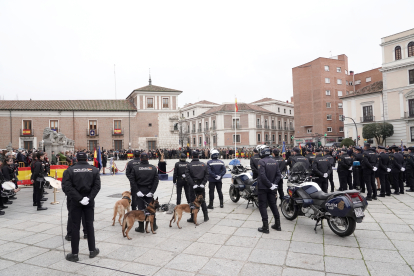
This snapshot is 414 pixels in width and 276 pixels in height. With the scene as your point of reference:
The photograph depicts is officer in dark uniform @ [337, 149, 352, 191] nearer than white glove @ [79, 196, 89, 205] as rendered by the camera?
No

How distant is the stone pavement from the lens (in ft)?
13.2

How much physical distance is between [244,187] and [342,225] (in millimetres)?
3240

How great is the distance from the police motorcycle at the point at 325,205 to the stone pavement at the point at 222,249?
0.25 m

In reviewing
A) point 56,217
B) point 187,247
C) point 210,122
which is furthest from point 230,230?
point 210,122

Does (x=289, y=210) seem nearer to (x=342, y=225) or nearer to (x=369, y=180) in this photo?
(x=342, y=225)

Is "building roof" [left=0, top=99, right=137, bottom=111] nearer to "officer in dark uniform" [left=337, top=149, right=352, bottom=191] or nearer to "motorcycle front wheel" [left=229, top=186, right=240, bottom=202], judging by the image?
"motorcycle front wheel" [left=229, top=186, right=240, bottom=202]

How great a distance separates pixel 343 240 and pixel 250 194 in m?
3.11

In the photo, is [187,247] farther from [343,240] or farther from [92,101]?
[92,101]

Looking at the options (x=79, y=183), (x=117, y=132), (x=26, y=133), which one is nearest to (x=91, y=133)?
(x=117, y=132)

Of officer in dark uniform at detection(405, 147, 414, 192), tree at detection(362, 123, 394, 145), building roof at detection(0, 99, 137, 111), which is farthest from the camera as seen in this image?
building roof at detection(0, 99, 137, 111)

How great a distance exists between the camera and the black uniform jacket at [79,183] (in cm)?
445

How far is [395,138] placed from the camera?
34000 millimetres

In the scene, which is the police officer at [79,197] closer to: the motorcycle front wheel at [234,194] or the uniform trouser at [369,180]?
the motorcycle front wheel at [234,194]

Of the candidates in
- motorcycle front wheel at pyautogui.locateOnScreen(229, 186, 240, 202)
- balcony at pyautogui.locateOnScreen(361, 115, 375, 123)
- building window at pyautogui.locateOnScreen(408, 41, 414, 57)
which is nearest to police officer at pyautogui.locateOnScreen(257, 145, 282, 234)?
motorcycle front wheel at pyautogui.locateOnScreen(229, 186, 240, 202)
